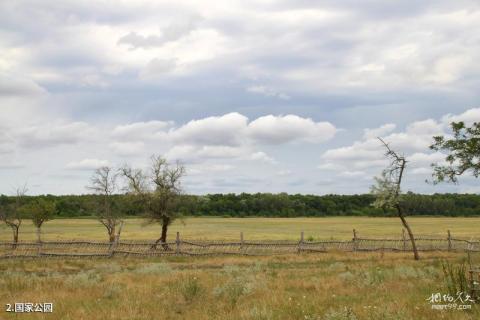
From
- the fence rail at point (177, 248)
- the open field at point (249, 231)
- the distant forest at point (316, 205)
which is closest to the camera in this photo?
the fence rail at point (177, 248)

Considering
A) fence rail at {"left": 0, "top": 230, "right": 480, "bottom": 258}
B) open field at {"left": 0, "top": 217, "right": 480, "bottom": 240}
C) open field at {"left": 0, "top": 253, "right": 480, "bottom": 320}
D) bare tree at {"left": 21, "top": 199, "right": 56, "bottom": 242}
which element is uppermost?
bare tree at {"left": 21, "top": 199, "right": 56, "bottom": 242}

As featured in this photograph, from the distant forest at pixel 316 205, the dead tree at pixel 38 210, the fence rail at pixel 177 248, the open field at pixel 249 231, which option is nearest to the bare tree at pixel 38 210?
the dead tree at pixel 38 210

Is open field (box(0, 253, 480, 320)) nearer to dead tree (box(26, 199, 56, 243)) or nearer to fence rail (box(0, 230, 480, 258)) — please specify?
fence rail (box(0, 230, 480, 258))

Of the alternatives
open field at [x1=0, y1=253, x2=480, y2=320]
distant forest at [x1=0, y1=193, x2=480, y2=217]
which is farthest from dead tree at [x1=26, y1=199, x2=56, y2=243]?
distant forest at [x1=0, y1=193, x2=480, y2=217]

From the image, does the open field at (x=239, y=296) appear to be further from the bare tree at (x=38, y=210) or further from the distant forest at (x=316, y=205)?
the distant forest at (x=316, y=205)

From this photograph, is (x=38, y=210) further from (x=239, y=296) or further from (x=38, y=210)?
(x=239, y=296)

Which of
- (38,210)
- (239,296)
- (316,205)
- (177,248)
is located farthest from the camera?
(316,205)

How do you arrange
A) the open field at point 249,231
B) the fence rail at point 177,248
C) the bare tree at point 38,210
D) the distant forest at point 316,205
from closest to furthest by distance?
the fence rail at point 177,248 → the bare tree at point 38,210 → the open field at point 249,231 → the distant forest at point 316,205

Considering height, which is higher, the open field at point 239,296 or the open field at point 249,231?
the open field at point 239,296

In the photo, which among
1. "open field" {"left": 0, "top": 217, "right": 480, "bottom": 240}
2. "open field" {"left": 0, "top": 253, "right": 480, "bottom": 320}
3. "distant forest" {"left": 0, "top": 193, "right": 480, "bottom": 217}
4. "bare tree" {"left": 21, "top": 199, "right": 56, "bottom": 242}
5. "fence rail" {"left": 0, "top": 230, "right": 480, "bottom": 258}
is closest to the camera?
"open field" {"left": 0, "top": 253, "right": 480, "bottom": 320}

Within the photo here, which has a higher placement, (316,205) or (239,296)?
(316,205)

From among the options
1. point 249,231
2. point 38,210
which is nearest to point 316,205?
point 249,231

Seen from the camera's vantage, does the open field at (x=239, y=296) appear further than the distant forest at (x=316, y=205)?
No

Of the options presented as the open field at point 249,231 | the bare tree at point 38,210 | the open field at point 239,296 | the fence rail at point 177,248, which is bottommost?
the open field at point 249,231
